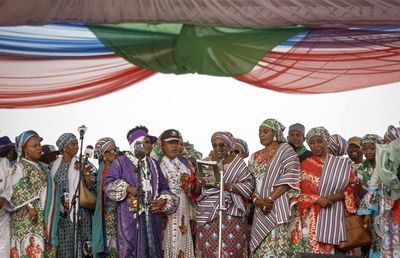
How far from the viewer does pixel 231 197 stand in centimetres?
1066

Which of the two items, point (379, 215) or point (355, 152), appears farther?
point (355, 152)

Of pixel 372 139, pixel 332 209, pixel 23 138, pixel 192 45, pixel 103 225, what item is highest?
pixel 192 45

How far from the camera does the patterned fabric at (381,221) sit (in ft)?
32.3

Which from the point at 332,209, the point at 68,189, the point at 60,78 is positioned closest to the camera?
the point at 60,78

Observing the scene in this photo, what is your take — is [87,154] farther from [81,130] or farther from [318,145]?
[318,145]

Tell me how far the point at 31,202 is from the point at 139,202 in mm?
1438

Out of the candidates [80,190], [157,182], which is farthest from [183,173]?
[80,190]

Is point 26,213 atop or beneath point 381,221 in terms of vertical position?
atop

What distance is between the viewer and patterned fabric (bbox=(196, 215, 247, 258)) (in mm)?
10484

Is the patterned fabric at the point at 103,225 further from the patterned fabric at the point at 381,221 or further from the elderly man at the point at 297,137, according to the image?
the patterned fabric at the point at 381,221

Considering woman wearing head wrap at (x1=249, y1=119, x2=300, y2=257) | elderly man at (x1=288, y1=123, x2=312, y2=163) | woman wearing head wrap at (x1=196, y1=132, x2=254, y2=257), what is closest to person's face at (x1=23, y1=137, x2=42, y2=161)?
woman wearing head wrap at (x1=196, y1=132, x2=254, y2=257)

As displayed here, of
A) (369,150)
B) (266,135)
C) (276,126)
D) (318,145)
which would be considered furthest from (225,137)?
(369,150)

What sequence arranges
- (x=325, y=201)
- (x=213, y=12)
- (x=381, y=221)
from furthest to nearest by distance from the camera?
1. (x=325, y=201)
2. (x=381, y=221)
3. (x=213, y=12)

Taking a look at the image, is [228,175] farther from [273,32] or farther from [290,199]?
[273,32]
